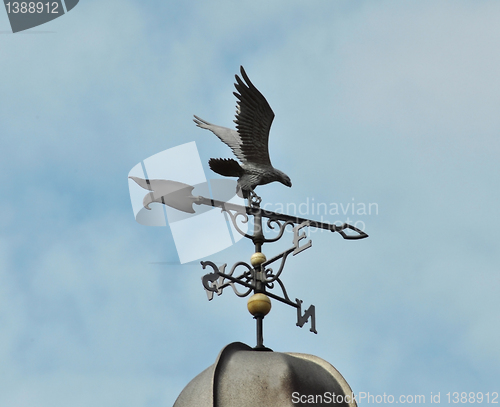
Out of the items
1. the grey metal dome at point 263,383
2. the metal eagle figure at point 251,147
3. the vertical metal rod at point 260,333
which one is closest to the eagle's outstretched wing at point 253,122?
the metal eagle figure at point 251,147

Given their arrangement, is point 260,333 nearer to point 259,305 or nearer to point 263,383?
point 259,305

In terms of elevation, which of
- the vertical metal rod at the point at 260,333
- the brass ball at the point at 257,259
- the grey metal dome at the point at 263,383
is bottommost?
the grey metal dome at the point at 263,383

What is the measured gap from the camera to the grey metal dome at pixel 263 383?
16.4 ft

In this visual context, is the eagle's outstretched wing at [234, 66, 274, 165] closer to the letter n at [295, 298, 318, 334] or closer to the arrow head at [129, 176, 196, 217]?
the arrow head at [129, 176, 196, 217]

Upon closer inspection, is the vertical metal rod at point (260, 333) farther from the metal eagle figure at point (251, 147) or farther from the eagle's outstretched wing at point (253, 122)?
the eagle's outstretched wing at point (253, 122)

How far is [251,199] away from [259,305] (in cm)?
99

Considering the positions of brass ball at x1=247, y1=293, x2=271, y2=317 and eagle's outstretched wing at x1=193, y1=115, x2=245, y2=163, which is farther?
eagle's outstretched wing at x1=193, y1=115, x2=245, y2=163

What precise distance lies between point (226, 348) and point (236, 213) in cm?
145

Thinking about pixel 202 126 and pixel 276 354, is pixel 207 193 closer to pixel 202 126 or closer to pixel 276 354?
pixel 202 126

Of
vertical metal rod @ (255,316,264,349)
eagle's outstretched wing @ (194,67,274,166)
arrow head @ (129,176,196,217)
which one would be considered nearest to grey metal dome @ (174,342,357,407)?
vertical metal rod @ (255,316,264,349)

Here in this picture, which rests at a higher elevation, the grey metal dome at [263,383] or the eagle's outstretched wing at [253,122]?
the eagle's outstretched wing at [253,122]

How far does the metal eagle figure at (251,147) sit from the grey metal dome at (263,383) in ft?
5.33

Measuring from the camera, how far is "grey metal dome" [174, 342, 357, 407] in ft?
16.4

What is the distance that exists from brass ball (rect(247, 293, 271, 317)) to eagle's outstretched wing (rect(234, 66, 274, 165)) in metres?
1.27
